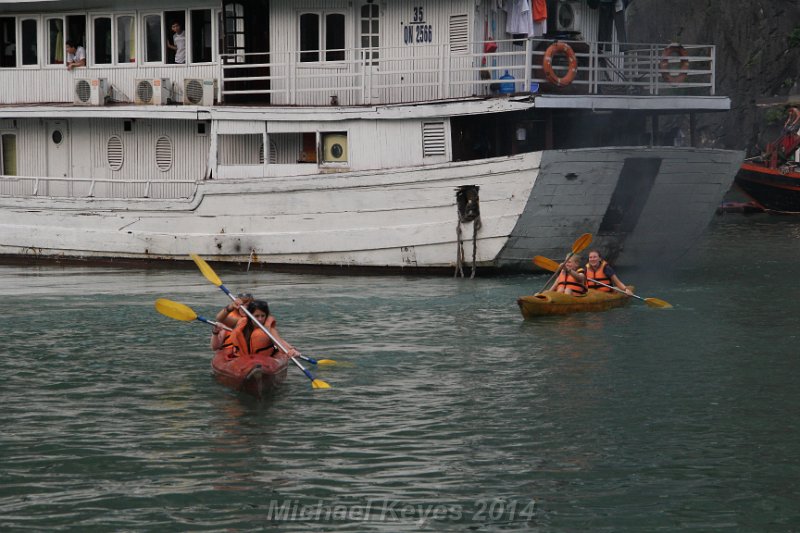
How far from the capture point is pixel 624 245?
80.1 ft

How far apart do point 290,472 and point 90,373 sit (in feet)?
16.6

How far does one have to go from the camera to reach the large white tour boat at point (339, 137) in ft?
74.9

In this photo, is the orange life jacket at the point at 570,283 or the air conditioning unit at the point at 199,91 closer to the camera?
the orange life jacket at the point at 570,283

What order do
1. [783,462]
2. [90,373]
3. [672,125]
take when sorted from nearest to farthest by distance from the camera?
[783,462], [90,373], [672,125]

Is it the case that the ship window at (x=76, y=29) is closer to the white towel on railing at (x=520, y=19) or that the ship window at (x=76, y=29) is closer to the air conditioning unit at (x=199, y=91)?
the air conditioning unit at (x=199, y=91)

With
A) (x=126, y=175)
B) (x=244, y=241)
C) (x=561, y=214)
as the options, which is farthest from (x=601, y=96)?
(x=126, y=175)

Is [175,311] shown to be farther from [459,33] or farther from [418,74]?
[459,33]

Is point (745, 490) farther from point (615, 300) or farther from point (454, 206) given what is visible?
point (454, 206)

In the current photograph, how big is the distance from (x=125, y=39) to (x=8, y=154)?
384cm

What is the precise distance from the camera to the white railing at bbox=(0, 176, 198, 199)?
85.9 ft

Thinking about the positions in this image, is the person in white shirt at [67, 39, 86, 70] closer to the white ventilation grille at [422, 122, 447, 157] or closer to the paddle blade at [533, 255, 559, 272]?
the white ventilation grille at [422, 122, 447, 157]

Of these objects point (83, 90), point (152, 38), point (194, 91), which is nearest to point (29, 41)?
point (83, 90)

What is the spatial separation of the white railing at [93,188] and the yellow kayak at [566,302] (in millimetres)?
8095

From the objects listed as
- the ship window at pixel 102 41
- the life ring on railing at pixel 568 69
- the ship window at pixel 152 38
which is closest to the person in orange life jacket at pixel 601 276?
the life ring on railing at pixel 568 69
